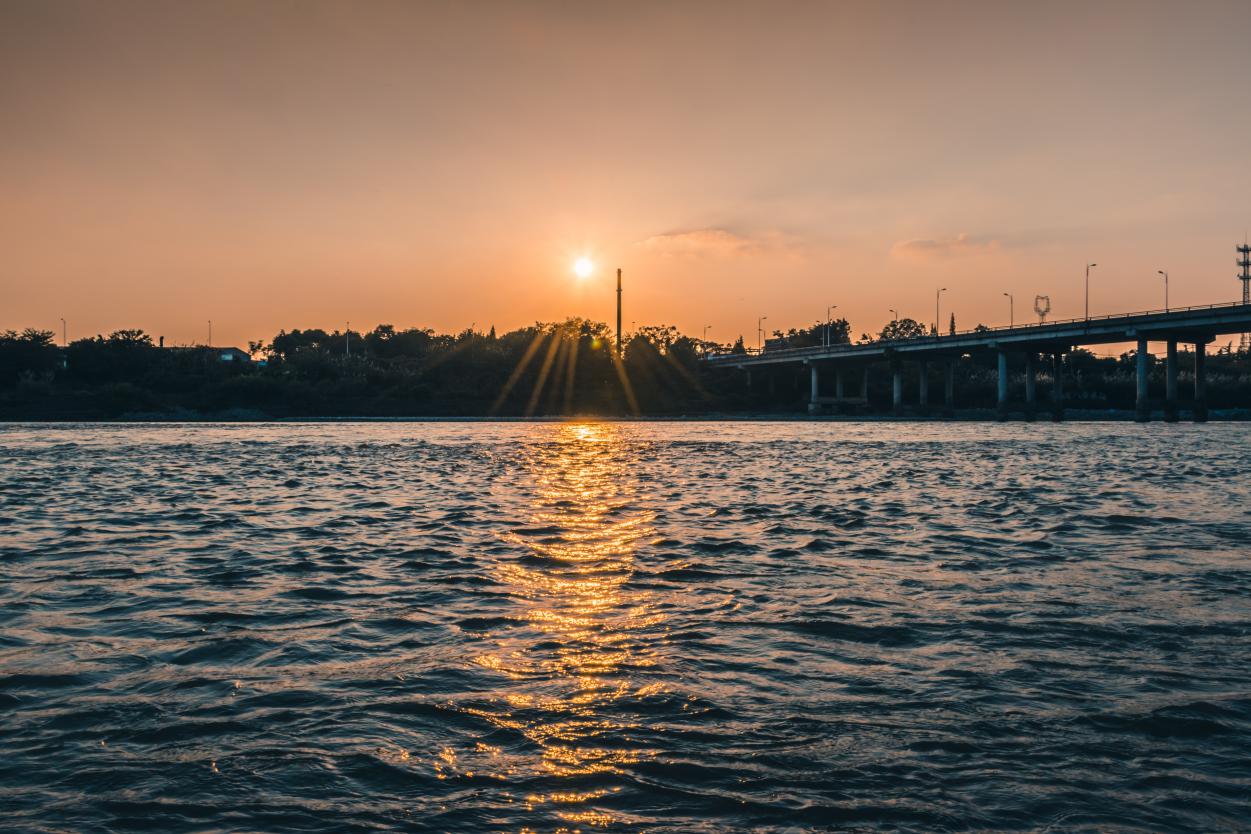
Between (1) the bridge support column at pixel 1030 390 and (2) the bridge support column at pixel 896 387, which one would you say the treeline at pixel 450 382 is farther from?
(1) the bridge support column at pixel 1030 390

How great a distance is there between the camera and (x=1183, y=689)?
7.04m

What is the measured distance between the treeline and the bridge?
7.99 m

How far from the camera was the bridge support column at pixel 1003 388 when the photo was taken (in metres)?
119

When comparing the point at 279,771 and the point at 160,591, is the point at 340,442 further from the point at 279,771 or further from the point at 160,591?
the point at 279,771

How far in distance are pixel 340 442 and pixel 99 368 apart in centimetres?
7669

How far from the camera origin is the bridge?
9662cm

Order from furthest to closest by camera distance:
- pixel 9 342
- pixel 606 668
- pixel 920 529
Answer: pixel 9 342
pixel 920 529
pixel 606 668

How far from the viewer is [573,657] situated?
8.16 meters

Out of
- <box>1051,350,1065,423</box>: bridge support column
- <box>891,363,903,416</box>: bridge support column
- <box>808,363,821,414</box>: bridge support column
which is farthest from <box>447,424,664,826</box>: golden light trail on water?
<box>808,363,821,414</box>: bridge support column

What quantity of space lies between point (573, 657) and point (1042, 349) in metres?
126

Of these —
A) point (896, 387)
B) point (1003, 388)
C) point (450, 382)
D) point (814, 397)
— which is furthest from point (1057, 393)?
point (450, 382)

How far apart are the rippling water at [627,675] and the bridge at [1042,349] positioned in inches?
3673

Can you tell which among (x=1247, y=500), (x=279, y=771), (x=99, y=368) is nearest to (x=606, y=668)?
(x=279, y=771)

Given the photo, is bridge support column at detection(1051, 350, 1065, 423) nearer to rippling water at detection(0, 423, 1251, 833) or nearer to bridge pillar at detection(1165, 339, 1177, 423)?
bridge pillar at detection(1165, 339, 1177, 423)
